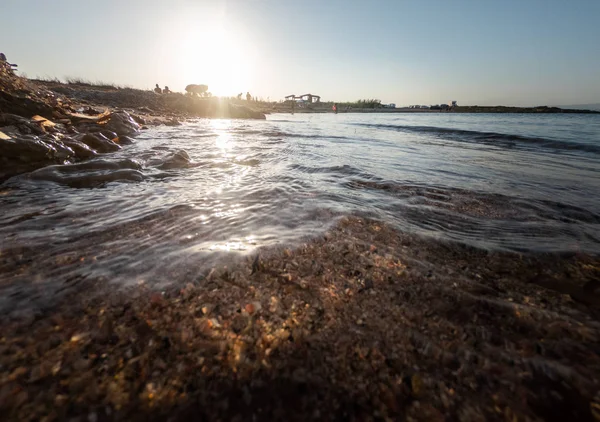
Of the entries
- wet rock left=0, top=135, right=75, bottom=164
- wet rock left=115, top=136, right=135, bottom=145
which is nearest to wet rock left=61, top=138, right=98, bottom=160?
wet rock left=0, top=135, right=75, bottom=164

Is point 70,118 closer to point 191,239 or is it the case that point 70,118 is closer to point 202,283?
point 191,239

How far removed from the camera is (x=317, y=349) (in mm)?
1035

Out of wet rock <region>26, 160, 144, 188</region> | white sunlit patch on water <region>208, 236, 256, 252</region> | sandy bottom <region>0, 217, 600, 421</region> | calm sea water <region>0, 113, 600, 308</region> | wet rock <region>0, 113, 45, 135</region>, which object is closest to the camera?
sandy bottom <region>0, 217, 600, 421</region>

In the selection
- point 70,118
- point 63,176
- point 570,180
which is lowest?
point 570,180

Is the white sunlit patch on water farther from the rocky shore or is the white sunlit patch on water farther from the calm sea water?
the rocky shore

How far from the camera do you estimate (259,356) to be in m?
1.01

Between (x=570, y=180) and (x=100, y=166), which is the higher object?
(x=100, y=166)

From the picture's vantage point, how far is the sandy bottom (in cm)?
82

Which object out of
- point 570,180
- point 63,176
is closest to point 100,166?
point 63,176

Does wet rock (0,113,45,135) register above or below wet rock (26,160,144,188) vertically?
above

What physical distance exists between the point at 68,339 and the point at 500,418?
1.55 m

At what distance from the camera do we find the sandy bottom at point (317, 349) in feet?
2.70

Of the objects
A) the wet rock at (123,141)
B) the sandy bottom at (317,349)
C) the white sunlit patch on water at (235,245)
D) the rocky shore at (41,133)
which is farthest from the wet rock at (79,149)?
the sandy bottom at (317,349)

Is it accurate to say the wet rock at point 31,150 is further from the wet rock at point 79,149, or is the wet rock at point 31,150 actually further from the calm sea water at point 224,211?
the calm sea water at point 224,211
